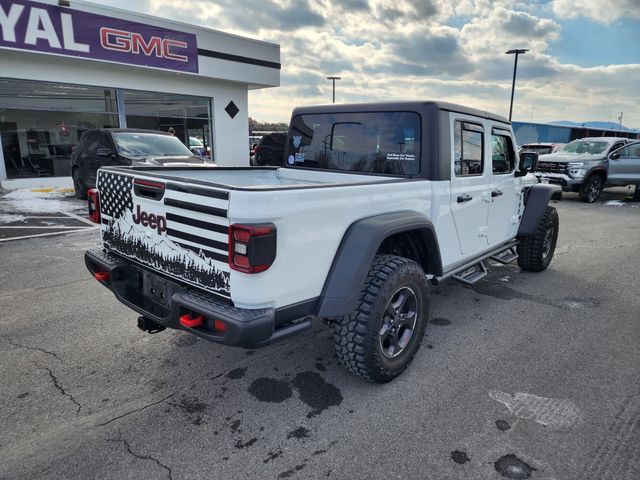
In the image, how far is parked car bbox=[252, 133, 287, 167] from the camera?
997 cm

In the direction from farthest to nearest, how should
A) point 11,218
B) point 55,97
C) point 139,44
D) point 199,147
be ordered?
1. point 199,147
2. point 139,44
3. point 55,97
4. point 11,218

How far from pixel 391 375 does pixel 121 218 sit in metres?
2.14

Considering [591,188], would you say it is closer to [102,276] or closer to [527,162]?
[527,162]

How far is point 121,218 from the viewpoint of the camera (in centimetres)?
305

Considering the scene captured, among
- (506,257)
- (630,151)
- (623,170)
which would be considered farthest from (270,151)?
(630,151)

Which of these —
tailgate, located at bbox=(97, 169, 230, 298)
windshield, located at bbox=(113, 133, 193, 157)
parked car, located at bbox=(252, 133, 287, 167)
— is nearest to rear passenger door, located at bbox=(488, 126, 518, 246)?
tailgate, located at bbox=(97, 169, 230, 298)

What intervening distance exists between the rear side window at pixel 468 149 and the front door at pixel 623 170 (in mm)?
11312

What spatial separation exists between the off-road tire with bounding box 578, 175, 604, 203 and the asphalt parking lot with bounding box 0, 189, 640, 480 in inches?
368

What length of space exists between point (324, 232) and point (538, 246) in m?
3.93

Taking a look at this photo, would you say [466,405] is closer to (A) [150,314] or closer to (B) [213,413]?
(B) [213,413]

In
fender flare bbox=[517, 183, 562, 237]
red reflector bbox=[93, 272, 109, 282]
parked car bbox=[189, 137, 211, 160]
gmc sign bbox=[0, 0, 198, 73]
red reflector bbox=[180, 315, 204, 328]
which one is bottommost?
red reflector bbox=[180, 315, 204, 328]

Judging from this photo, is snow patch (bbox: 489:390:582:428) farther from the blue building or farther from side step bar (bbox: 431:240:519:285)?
the blue building

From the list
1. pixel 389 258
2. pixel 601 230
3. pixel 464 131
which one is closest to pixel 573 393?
pixel 389 258

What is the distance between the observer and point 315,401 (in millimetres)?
2830
